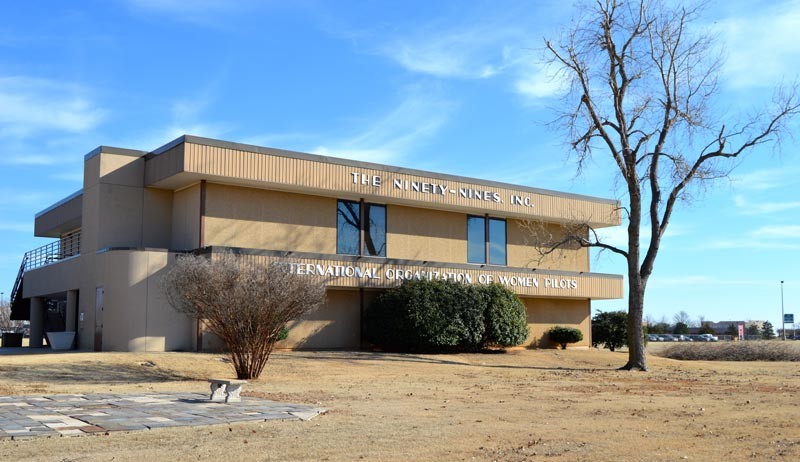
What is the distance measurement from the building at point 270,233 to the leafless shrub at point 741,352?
5988 mm

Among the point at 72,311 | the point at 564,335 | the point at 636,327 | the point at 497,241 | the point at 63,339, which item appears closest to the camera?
the point at 636,327

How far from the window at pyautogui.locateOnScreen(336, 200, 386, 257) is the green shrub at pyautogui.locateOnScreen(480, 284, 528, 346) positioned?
16.0 feet

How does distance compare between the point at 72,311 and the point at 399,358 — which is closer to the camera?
the point at 399,358

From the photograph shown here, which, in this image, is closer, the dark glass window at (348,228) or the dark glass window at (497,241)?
the dark glass window at (348,228)

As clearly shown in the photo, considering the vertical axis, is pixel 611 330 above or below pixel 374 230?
below

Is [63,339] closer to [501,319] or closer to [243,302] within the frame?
[243,302]

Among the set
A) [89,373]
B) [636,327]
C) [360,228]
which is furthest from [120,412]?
[360,228]

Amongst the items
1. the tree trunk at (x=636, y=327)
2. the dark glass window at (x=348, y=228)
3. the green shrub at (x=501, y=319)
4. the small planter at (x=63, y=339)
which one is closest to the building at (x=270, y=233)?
the dark glass window at (x=348, y=228)

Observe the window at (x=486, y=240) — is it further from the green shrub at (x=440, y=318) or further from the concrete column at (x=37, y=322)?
the concrete column at (x=37, y=322)

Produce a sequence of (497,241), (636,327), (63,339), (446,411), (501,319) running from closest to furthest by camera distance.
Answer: (446,411)
(636,327)
(63,339)
(501,319)
(497,241)

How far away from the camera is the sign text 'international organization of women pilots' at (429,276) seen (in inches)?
1209

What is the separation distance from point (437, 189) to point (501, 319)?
6.21 m

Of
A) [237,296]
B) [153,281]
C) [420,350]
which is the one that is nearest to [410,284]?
[420,350]

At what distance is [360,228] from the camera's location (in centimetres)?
3362
